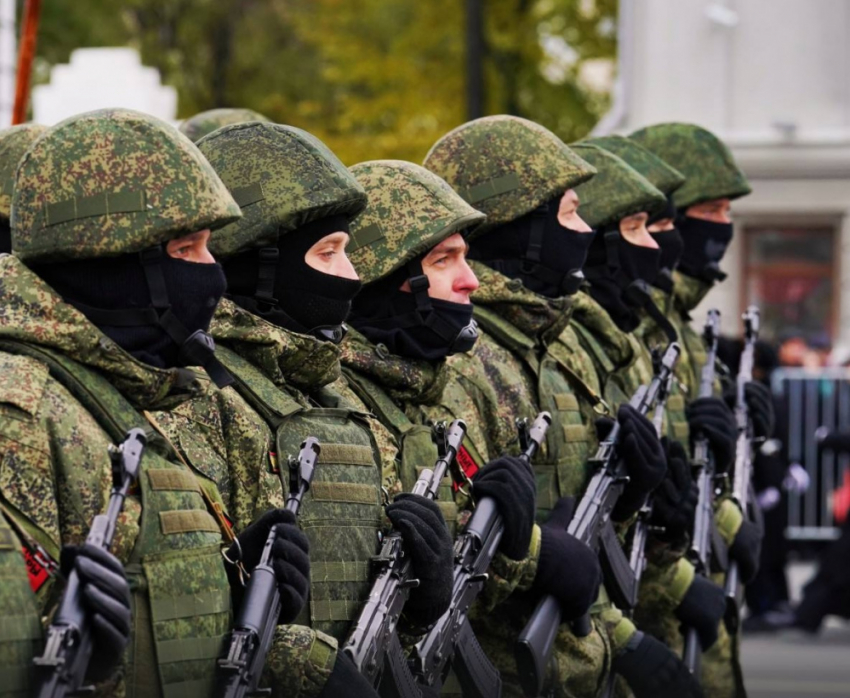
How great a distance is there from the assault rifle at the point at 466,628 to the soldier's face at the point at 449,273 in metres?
0.60

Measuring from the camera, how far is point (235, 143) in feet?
17.9

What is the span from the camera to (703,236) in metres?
9.59

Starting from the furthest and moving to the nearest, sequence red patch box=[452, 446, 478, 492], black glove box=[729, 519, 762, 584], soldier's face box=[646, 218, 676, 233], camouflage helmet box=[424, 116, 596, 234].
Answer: soldier's face box=[646, 218, 676, 233] → black glove box=[729, 519, 762, 584] → camouflage helmet box=[424, 116, 596, 234] → red patch box=[452, 446, 478, 492]

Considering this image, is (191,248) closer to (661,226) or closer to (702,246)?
(661,226)

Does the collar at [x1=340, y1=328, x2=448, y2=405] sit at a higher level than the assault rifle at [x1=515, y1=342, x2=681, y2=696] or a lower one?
higher

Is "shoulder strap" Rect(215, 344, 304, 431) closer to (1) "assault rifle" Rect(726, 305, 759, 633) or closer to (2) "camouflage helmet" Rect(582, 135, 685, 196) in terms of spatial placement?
(1) "assault rifle" Rect(726, 305, 759, 633)

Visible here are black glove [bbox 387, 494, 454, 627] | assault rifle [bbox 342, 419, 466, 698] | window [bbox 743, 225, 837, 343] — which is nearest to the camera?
assault rifle [bbox 342, 419, 466, 698]

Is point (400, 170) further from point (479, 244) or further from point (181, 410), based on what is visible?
point (181, 410)

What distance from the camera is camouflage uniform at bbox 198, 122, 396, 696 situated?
480 centimetres

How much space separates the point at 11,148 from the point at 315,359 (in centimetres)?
190

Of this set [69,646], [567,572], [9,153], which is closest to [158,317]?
[69,646]

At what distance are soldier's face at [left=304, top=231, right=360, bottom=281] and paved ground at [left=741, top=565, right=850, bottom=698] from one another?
20.9 feet

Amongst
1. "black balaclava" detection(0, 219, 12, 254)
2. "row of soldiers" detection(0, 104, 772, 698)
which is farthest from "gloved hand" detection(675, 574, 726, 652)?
"black balaclava" detection(0, 219, 12, 254)

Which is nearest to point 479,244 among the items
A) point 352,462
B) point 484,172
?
point 484,172
